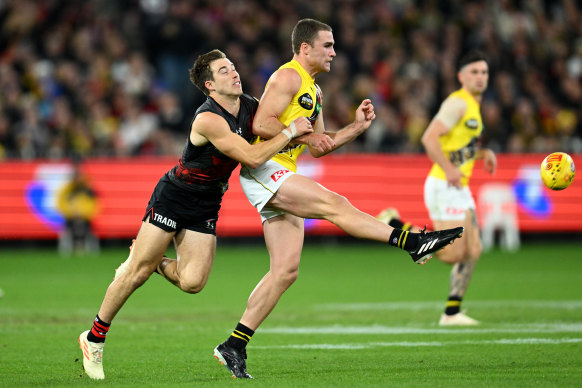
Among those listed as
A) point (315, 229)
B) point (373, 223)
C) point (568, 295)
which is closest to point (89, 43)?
point (315, 229)

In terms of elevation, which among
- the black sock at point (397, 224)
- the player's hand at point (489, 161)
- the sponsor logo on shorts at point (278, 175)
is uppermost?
the player's hand at point (489, 161)

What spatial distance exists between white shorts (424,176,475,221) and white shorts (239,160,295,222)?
11.6 feet

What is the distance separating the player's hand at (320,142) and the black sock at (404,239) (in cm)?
87

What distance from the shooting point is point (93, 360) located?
7512 mm

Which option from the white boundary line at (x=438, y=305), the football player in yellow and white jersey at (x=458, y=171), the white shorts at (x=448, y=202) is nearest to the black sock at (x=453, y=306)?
the football player in yellow and white jersey at (x=458, y=171)

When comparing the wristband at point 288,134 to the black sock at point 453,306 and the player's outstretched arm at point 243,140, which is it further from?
the black sock at point 453,306

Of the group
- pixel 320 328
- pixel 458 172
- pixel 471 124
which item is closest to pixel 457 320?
pixel 320 328

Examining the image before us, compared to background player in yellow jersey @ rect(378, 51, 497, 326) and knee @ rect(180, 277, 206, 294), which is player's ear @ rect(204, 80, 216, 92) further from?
background player in yellow jersey @ rect(378, 51, 497, 326)

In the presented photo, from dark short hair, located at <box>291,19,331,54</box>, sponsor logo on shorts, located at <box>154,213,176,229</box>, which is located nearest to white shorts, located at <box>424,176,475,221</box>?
dark short hair, located at <box>291,19,331,54</box>

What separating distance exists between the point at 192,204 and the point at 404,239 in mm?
1729

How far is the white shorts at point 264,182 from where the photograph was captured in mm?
7551

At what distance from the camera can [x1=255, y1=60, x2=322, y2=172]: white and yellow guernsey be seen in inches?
307

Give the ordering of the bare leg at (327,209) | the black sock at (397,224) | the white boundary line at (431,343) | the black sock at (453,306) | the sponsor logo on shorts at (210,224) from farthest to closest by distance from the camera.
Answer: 1. the black sock at (453,306)
2. the black sock at (397,224)
3. the white boundary line at (431,343)
4. the sponsor logo on shorts at (210,224)
5. the bare leg at (327,209)

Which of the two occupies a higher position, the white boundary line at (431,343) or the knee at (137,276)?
the knee at (137,276)
